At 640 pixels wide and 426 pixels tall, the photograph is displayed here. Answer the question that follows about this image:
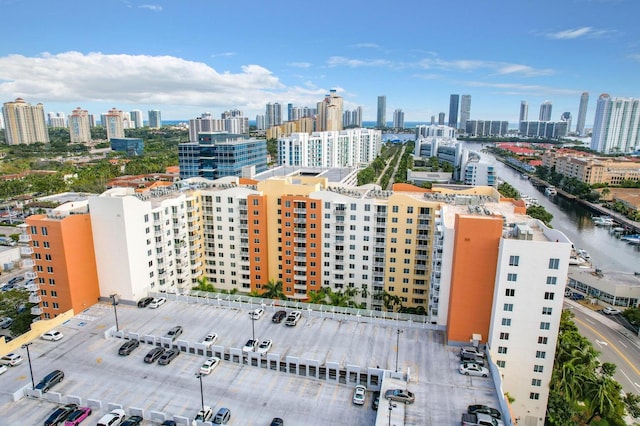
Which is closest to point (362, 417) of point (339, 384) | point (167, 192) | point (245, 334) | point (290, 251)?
point (339, 384)

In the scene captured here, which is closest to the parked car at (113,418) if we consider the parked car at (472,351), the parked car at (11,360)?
the parked car at (11,360)

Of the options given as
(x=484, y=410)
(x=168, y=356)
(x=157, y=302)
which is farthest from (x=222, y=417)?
(x=157, y=302)

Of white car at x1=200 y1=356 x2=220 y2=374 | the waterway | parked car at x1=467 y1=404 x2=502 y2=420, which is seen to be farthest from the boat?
white car at x1=200 y1=356 x2=220 y2=374

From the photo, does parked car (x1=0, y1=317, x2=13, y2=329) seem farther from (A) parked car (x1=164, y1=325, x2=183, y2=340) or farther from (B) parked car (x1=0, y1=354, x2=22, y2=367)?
(A) parked car (x1=164, y1=325, x2=183, y2=340)

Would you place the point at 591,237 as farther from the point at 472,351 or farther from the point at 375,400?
the point at 375,400

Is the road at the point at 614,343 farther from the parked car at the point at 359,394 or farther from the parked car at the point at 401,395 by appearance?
the parked car at the point at 359,394
